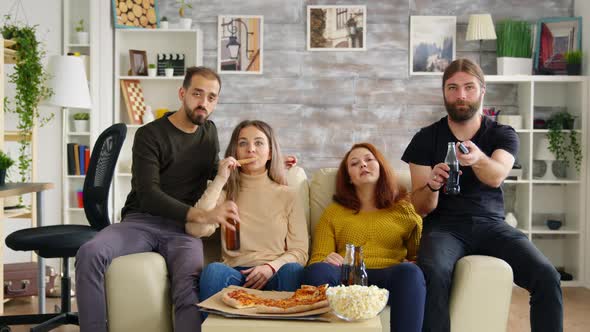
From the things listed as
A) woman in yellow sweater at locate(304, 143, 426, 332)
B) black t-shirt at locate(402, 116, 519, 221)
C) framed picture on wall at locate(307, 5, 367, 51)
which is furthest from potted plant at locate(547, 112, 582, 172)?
woman in yellow sweater at locate(304, 143, 426, 332)

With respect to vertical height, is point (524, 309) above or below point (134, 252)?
below

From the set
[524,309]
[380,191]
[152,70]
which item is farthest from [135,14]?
[524,309]

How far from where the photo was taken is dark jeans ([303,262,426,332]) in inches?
114

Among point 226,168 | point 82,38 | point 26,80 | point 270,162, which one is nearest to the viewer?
point 226,168

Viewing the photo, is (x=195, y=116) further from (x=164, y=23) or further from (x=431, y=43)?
(x=431, y=43)

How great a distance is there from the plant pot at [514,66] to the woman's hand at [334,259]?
3.14 m

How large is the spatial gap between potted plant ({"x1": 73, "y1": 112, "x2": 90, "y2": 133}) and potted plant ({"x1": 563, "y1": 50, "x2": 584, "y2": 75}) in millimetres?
3761

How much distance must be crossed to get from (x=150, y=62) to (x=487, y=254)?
11.9 feet

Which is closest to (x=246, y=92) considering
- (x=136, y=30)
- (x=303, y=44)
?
(x=303, y=44)

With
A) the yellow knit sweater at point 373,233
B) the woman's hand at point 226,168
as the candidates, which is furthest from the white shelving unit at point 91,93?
the yellow knit sweater at point 373,233

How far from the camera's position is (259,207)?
3.42m

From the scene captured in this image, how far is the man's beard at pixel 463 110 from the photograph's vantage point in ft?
11.2

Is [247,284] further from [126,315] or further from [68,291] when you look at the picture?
[68,291]

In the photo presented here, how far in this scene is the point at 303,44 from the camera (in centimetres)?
598
